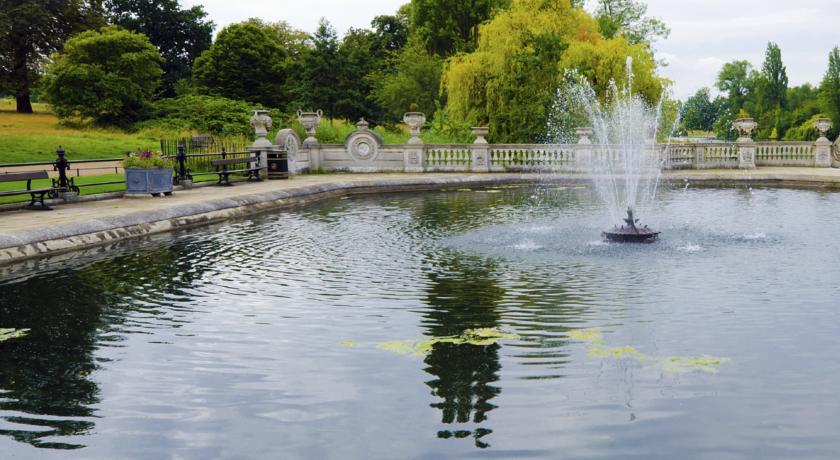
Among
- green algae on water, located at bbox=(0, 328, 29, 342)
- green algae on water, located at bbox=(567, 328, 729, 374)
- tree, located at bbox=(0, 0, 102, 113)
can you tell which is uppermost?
tree, located at bbox=(0, 0, 102, 113)

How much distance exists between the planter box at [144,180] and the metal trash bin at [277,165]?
24.9ft

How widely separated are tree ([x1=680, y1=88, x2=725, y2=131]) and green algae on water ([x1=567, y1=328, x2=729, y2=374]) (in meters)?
129

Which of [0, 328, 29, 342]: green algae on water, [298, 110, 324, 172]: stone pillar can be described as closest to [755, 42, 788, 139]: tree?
[298, 110, 324, 172]: stone pillar

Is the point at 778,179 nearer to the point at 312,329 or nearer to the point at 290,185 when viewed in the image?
the point at 290,185

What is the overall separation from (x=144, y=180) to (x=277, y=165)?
A: 8.21 metres

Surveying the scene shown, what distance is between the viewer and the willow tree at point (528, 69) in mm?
35000

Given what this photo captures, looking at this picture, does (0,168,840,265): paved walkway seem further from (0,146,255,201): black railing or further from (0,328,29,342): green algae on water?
(0,328,29,342): green algae on water

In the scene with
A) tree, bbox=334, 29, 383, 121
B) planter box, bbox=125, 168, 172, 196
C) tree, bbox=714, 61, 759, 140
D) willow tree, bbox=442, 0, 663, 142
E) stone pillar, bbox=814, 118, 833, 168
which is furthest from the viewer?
tree, bbox=714, 61, 759, 140

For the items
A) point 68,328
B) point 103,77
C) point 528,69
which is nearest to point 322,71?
point 103,77

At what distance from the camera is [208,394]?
593 cm

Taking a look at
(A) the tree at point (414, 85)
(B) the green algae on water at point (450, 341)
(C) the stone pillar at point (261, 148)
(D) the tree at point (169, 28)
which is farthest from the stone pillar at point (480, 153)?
(D) the tree at point (169, 28)

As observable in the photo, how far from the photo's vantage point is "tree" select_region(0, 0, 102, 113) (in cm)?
5597

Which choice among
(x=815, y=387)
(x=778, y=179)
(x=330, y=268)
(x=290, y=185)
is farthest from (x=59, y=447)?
(x=778, y=179)

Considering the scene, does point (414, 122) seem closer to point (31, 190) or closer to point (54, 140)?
point (31, 190)
